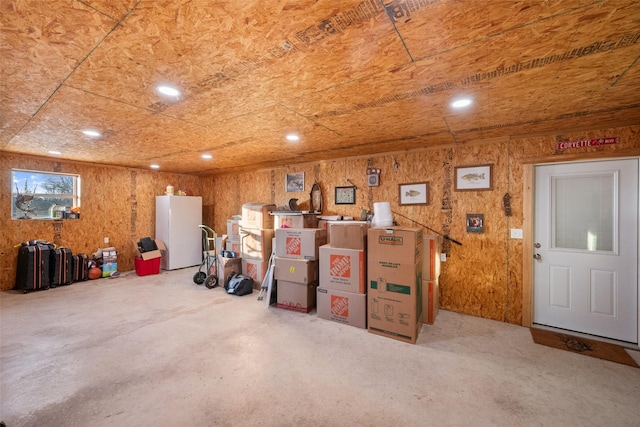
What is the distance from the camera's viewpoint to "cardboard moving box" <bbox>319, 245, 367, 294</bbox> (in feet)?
10.4

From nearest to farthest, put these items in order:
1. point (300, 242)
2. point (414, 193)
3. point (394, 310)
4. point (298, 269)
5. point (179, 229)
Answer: point (394, 310)
point (298, 269)
point (300, 242)
point (414, 193)
point (179, 229)

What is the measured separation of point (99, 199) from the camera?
217 inches

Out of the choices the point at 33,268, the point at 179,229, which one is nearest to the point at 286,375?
the point at 179,229

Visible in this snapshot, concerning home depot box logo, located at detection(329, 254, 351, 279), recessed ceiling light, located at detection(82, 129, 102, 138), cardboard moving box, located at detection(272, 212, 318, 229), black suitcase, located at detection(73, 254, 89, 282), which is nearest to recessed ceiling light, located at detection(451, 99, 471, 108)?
home depot box logo, located at detection(329, 254, 351, 279)

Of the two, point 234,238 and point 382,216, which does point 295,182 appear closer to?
point 234,238

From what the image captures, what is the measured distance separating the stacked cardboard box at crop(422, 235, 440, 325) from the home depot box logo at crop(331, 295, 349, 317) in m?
1.02

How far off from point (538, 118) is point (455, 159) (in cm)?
108

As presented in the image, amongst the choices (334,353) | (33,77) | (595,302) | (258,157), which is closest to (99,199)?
(258,157)

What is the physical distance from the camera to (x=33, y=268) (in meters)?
4.41

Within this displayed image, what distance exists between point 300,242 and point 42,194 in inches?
207

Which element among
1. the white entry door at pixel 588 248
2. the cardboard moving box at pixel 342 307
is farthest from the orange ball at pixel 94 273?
the white entry door at pixel 588 248

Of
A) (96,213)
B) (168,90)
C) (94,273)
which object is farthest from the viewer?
(96,213)

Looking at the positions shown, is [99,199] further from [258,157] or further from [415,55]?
[415,55]

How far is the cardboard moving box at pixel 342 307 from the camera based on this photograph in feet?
10.3
